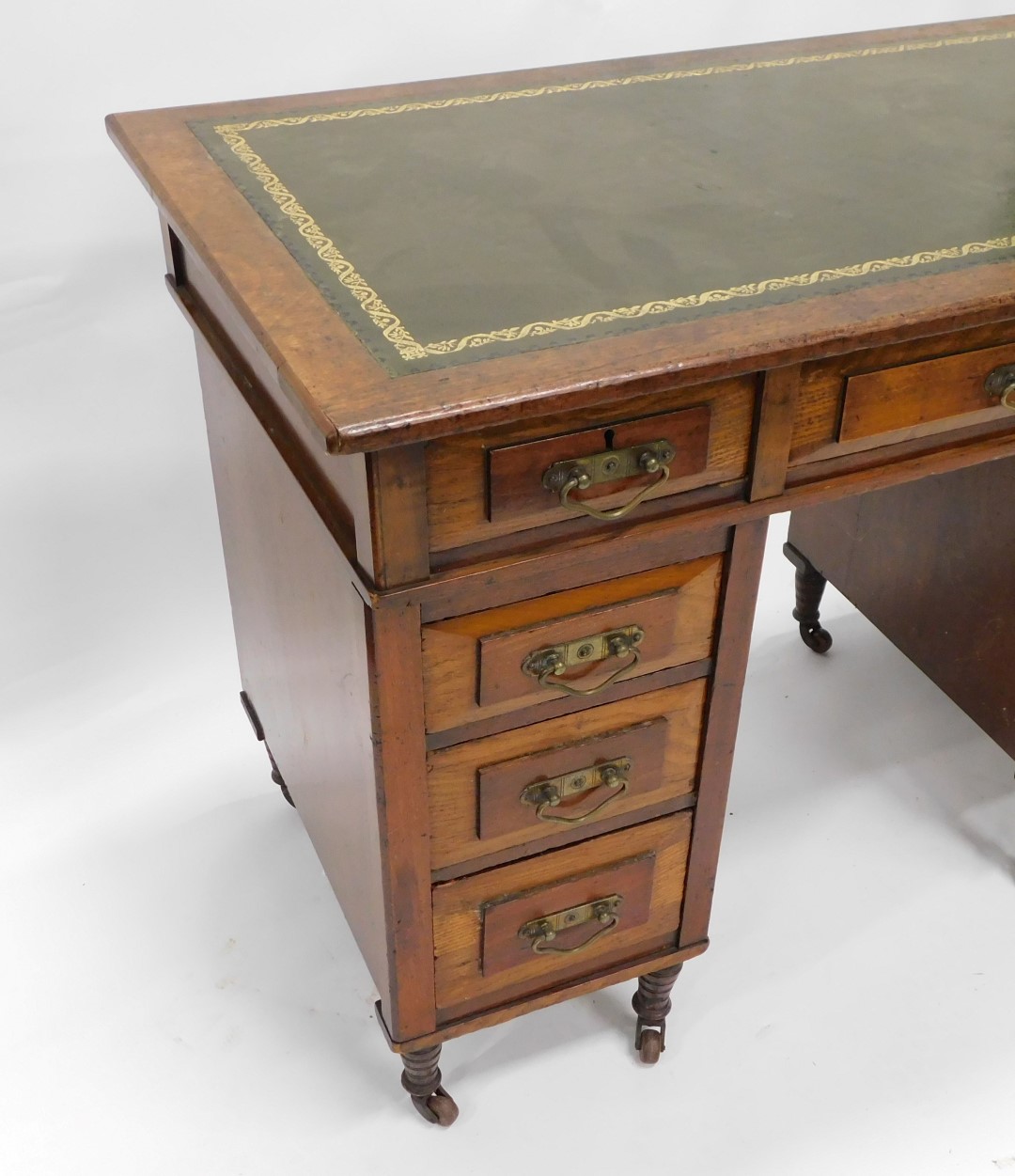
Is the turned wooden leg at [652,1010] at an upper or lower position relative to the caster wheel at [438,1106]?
upper

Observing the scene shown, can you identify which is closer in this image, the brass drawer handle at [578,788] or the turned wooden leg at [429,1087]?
the brass drawer handle at [578,788]

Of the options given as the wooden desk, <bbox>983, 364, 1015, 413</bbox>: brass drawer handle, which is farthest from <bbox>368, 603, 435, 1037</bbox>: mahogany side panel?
<bbox>983, 364, 1015, 413</bbox>: brass drawer handle

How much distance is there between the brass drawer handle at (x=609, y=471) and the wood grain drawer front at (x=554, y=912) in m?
0.44

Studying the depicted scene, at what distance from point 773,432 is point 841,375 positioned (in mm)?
82

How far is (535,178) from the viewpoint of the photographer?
1.53m

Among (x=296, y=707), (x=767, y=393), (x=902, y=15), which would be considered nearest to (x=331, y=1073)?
(x=296, y=707)

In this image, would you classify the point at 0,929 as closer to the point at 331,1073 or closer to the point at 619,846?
the point at 331,1073

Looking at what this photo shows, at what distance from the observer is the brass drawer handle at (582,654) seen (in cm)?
136

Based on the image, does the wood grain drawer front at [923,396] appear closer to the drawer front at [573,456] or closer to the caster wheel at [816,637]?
the drawer front at [573,456]

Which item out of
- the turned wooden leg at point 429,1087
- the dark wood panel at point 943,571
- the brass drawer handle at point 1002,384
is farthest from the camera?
the dark wood panel at point 943,571

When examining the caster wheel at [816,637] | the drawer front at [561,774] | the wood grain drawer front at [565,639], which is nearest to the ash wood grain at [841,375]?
the wood grain drawer front at [565,639]

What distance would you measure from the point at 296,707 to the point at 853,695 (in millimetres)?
1014

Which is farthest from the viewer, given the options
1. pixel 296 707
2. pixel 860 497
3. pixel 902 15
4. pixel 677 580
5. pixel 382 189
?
pixel 902 15

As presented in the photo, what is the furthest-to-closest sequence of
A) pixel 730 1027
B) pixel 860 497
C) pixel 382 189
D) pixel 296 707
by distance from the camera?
pixel 860 497 → pixel 730 1027 → pixel 296 707 → pixel 382 189
